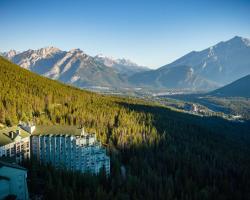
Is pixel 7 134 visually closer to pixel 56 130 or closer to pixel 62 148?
pixel 56 130

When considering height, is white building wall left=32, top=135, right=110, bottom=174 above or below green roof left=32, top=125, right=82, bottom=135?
below

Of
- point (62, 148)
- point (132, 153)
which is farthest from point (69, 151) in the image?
point (132, 153)

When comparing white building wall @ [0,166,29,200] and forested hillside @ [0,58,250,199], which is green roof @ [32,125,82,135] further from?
white building wall @ [0,166,29,200]

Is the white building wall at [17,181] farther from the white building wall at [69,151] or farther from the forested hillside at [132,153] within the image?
the white building wall at [69,151]

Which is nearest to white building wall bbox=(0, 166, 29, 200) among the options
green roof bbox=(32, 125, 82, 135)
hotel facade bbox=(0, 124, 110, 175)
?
hotel facade bbox=(0, 124, 110, 175)

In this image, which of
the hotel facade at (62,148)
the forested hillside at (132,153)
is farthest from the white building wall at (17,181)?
the hotel facade at (62,148)

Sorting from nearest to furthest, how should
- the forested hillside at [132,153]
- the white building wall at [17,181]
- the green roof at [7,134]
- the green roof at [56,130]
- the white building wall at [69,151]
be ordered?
the white building wall at [17,181]
the green roof at [7,134]
the forested hillside at [132,153]
the white building wall at [69,151]
the green roof at [56,130]

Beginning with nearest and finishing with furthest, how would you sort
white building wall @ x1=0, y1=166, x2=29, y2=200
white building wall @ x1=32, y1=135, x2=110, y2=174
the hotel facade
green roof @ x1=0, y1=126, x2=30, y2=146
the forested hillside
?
1. white building wall @ x1=0, y1=166, x2=29, y2=200
2. green roof @ x1=0, y1=126, x2=30, y2=146
3. the forested hillside
4. the hotel facade
5. white building wall @ x1=32, y1=135, x2=110, y2=174

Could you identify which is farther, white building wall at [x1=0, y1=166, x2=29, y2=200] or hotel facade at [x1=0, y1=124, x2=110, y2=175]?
hotel facade at [x1=0, y1=124, x2=110, y2=175]

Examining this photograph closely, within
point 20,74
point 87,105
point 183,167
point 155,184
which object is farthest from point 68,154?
point 20,74
